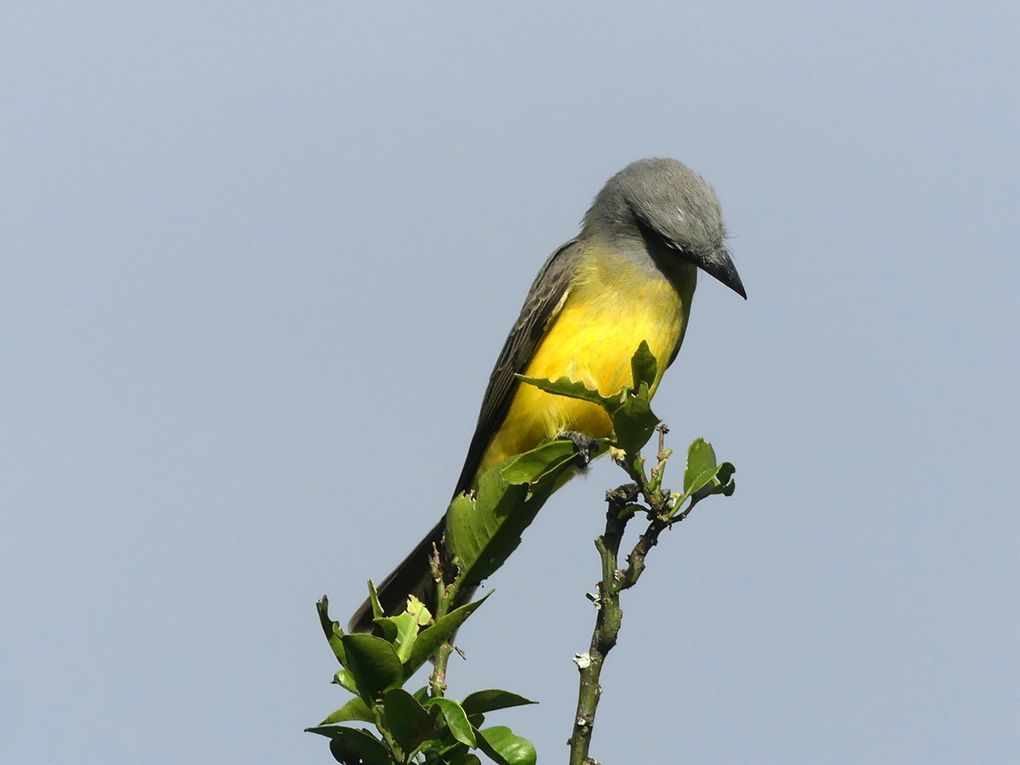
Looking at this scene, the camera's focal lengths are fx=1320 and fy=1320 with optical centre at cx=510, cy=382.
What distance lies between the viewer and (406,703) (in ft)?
12.0

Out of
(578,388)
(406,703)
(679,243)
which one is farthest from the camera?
(679,243)

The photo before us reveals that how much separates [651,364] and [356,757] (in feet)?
5.03

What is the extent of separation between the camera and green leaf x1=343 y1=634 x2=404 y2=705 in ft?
12.2

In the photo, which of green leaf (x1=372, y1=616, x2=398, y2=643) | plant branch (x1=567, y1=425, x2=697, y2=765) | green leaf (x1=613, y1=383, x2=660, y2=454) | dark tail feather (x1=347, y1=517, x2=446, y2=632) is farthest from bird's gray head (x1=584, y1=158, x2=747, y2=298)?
green leaf (x1=372, y1=616, x2=398, y2=643)

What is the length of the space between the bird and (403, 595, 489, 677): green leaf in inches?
159

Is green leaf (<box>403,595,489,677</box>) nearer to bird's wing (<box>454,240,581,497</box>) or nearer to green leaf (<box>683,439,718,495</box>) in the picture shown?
green leaf (<box>683,439,718,495</box>)

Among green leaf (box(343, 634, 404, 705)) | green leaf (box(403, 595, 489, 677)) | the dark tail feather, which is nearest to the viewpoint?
green leaf (box(343, 634, 404, 705))

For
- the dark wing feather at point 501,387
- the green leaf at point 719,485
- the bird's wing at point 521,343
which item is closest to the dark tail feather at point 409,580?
the dark wing feather at point 501,387

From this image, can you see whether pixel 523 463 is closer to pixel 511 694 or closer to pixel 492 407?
pixel 511 694

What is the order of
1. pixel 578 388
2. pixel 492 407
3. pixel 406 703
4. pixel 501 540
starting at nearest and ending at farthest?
pixel 406 703 < pixel 578 388 < pixel 501 540 < pixel 492 407

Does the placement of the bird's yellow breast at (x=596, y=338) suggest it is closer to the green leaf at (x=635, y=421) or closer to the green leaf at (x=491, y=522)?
the green leaf at (x=491, y=522)

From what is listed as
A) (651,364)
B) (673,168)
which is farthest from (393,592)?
(651,364)

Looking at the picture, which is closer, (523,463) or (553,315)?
(523,463)

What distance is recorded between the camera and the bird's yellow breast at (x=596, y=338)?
8000 mm
